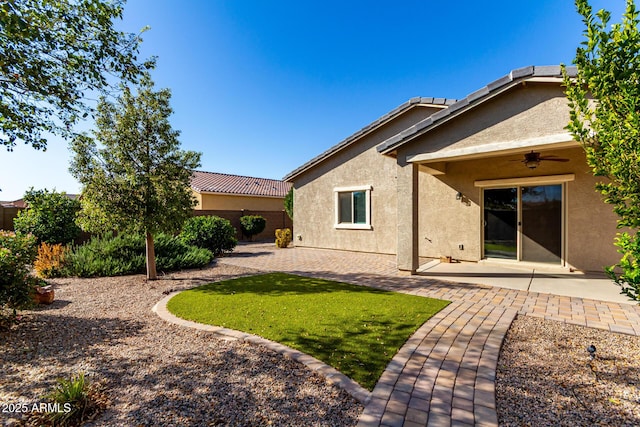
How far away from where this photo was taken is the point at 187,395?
3.11m

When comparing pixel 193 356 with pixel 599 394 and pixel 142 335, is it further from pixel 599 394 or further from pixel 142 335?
pixel 599 394

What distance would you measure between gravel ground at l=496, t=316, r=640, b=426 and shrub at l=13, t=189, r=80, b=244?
1499cm

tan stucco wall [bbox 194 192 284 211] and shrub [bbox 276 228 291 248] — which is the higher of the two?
tan stucco wall [bbox 194 192 284 211]

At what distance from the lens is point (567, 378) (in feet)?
11.0

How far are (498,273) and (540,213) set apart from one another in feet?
8.63

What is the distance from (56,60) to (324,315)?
6924 millimetres

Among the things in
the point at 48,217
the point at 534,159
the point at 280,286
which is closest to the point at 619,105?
the point at 534,159

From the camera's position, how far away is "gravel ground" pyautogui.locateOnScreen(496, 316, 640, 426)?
9.02 ft

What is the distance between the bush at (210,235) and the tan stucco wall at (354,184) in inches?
184

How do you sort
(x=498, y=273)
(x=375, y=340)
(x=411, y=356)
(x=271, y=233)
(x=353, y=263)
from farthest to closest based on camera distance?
1. (x=271, y=233)
2. (x=353, y=263)
3. (x=498, y=273)
4. (x=375, y=340)
5. (x=411, y=356)

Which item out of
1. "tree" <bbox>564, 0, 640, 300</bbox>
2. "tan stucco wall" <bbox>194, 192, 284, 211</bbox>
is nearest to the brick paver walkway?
"tree" <bbox>564, 0, 640, 300</bbox>

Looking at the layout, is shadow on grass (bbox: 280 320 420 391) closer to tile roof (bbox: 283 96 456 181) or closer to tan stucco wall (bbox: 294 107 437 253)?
tan stucco wall (bbox: 294 107 437 253)

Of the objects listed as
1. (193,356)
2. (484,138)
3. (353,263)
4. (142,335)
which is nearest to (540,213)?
(484,138)

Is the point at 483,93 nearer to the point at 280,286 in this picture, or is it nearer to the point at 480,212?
the point at 480,212
